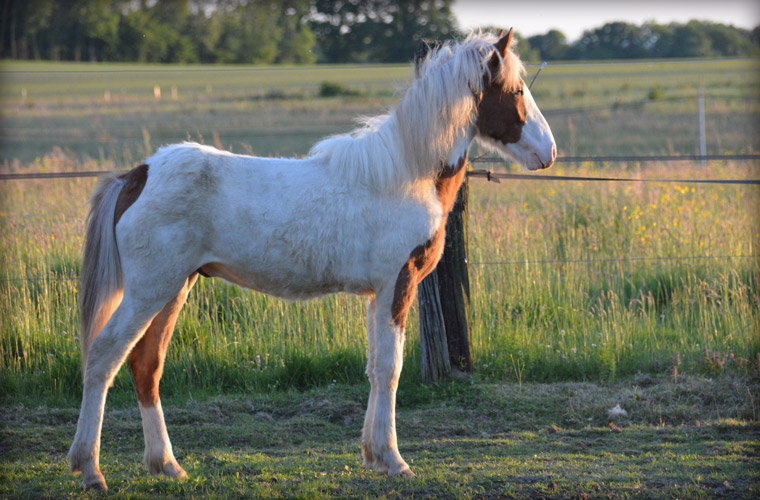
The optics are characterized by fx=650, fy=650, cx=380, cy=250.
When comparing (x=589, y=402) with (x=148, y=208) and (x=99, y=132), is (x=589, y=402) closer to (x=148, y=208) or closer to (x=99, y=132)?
(x=148, y=208)

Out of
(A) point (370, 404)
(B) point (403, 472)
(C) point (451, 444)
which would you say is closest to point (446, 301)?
(C) point (451, 444)

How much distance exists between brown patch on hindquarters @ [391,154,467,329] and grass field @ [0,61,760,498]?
62 centimetres

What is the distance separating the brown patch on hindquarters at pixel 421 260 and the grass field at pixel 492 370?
62cm

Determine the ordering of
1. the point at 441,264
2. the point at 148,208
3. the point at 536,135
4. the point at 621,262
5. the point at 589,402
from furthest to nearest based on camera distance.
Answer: the point at 621,262, the point at 441,264, the point at 589,402, the point at 536,135, the point at 148,208

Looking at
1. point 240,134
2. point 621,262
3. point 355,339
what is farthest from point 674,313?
point 240,134

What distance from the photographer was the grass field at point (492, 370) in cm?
365

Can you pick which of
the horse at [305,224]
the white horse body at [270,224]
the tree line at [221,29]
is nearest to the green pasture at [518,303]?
the horse at [305,224]

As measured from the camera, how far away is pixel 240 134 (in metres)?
24.0

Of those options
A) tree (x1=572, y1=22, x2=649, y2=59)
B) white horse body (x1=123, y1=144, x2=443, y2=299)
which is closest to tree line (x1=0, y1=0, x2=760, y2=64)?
white horse body (x1=123, y1=144, x2=443, y2=299)

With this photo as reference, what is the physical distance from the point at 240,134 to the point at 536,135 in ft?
70.3

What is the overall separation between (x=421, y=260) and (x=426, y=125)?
75cm

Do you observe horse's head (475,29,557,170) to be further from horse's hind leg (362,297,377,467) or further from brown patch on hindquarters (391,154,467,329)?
horse's hind leg (362,297,377,467)

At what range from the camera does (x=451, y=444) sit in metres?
4.20

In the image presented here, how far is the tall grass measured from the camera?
533 centimetres
